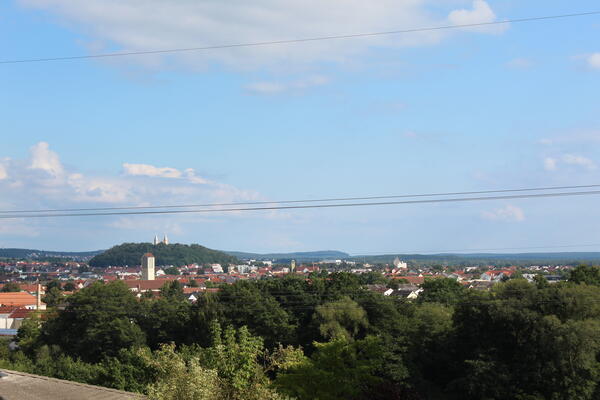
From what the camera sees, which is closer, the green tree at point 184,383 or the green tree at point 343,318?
the green tree at point 184,383

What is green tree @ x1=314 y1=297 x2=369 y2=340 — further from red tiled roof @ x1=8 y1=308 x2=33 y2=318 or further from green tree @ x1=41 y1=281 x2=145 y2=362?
red tiled roof @ x1=8 y1=308 x2=33 y2=318

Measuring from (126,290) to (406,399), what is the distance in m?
36.0

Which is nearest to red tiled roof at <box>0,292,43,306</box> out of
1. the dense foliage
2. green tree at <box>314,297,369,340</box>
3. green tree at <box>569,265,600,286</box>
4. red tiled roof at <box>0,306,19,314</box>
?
red tiled roof at <box>0,306,19,314</box>

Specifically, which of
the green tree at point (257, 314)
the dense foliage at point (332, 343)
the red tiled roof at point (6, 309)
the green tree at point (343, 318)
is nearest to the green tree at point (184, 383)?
the dense foliage at point (332, 343)

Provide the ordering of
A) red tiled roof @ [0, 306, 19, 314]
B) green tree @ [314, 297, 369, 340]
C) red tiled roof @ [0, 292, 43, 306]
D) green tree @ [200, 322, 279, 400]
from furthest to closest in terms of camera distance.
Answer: red tiled roof @ [0, 292, 43, 306]
red tiled roof @ [0, 306, 19, 314]
green tree @ [314, 297, 369, 340]
green tree @ [200, 322, 279, 400]

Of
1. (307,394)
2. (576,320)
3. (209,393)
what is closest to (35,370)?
(307,394)

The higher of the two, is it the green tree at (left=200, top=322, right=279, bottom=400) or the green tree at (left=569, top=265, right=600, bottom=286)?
the green tree at (left=569, top=265, right=600, bottom=286)

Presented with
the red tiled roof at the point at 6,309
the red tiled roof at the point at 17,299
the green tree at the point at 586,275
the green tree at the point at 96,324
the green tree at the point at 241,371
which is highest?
the green tree at the point at 586,275

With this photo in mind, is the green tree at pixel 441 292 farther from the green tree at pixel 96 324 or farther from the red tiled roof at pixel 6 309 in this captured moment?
the red tiled roof at pixel 6 309

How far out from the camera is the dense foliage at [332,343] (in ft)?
44.7

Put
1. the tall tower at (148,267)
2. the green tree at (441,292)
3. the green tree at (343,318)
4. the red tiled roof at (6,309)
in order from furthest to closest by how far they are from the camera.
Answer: the tall tower at (148,267) → the red tiled roof at (6,309) → the green tree at (441,292) → the green tree at (343,318)

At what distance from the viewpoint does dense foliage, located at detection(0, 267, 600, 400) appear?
13620 mm

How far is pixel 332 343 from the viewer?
25.8 metres

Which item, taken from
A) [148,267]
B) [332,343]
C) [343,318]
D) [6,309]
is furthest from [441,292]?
[148,267]
